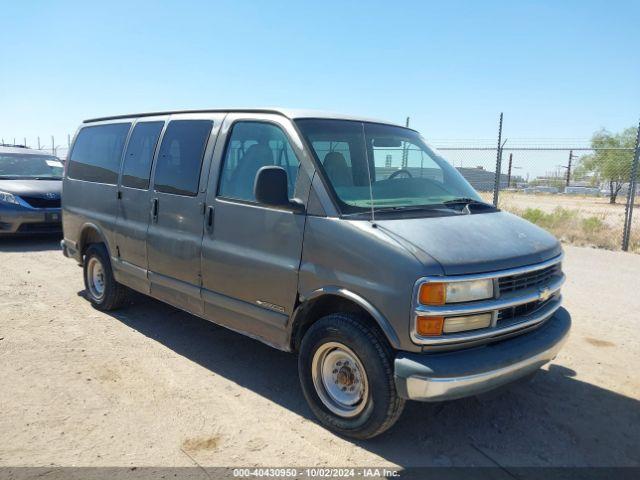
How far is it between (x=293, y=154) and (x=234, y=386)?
6.16ft

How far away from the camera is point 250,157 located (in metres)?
3.92

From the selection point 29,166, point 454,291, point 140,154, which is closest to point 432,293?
point 454,291

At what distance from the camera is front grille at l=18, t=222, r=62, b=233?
926 centimetres

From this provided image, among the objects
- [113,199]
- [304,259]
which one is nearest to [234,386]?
[304,259]

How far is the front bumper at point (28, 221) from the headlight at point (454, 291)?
8698 mm

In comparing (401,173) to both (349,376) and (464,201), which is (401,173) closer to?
(464,201)

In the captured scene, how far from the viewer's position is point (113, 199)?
5277mm

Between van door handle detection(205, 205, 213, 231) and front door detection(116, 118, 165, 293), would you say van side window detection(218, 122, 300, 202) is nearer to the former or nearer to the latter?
van door handle detection(205, 205, 213, 231)

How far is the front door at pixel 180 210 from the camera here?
4.22m

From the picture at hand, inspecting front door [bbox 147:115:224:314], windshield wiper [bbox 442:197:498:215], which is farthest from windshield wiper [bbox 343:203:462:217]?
front door [bbox 147:115:224:314]

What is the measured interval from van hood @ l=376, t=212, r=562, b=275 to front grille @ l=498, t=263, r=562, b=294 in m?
0.08

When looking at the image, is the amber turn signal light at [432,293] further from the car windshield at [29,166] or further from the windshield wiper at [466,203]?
the car windshield at [29,166]

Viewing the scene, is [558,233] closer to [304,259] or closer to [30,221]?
[304,259]

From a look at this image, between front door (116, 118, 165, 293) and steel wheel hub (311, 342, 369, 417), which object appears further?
front door (116, 118, 165, 293)
